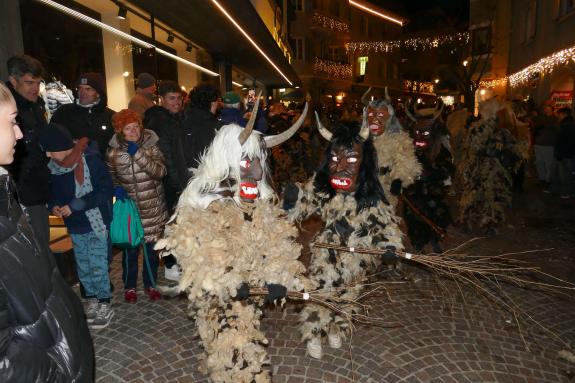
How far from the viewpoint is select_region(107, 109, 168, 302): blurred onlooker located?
4254 millimetres

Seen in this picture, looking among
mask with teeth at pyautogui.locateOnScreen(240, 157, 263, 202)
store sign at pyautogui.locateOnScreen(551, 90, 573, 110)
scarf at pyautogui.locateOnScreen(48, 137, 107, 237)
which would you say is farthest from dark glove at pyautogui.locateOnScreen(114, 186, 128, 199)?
store sign at pyautogui.locateOnScreen(551, 90, 573, 110)

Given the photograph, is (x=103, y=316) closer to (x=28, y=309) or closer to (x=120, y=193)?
(x=120, y=193)

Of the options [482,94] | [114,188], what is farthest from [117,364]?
[482,94]

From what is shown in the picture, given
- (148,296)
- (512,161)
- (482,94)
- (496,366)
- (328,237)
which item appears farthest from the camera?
(482,94)

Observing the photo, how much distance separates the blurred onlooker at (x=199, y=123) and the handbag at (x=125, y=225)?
750 millimetres

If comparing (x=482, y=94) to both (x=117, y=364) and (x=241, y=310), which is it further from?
(x=117, y=364)

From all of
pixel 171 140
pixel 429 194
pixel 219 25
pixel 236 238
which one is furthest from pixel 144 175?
→ pixel 219 25

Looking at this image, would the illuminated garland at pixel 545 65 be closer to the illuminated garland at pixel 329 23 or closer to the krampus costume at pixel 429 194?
the krampus costume at pixel 429 194

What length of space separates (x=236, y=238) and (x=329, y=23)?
33.5 meters

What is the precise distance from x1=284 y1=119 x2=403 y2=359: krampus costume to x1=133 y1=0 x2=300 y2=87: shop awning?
464 cm

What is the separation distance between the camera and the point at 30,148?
372 cm

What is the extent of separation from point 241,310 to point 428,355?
189 centimetres

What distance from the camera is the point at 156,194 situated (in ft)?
14.8

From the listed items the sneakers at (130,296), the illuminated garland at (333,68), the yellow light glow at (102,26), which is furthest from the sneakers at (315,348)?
the illuminated garland at (333,68)
